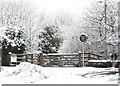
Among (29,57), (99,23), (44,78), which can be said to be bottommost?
(44,78)

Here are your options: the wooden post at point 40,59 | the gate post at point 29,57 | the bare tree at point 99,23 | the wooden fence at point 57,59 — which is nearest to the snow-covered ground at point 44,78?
the wooden post at point 40,59

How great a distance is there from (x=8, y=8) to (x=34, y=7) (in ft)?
16.1

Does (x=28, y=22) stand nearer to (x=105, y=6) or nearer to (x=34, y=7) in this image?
(x=34, y=7)

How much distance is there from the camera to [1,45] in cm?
2714

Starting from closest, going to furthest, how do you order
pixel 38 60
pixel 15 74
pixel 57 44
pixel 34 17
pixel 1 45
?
pixel 15 74 → pixel 38 60 → pixel 1 45 → pixel 34 17 → pixel 57 44

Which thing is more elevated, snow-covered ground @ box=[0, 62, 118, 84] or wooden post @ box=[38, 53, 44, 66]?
wooden post @ box=[38, 53, 44, 66]

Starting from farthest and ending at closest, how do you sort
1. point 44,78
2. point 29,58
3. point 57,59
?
1. point 29,58
2. point 57,59
3. point 44,78

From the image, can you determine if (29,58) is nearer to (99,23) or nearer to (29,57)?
(29,57)

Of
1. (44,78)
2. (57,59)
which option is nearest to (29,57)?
(57,59)

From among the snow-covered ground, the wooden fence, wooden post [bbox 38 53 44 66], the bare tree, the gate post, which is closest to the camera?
the snow-covered ground

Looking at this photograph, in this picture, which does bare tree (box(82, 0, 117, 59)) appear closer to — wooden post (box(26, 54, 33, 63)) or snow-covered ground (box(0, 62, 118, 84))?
wooden post (box(26, 54, 33, 63))

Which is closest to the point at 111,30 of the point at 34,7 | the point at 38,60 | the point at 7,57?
the point at 38,60

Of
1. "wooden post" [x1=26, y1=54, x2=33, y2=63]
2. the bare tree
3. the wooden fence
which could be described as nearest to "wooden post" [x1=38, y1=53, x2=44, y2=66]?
the wooden fence

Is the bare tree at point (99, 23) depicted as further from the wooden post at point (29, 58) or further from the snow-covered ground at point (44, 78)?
the snow-covered ground at point (44, 78)
